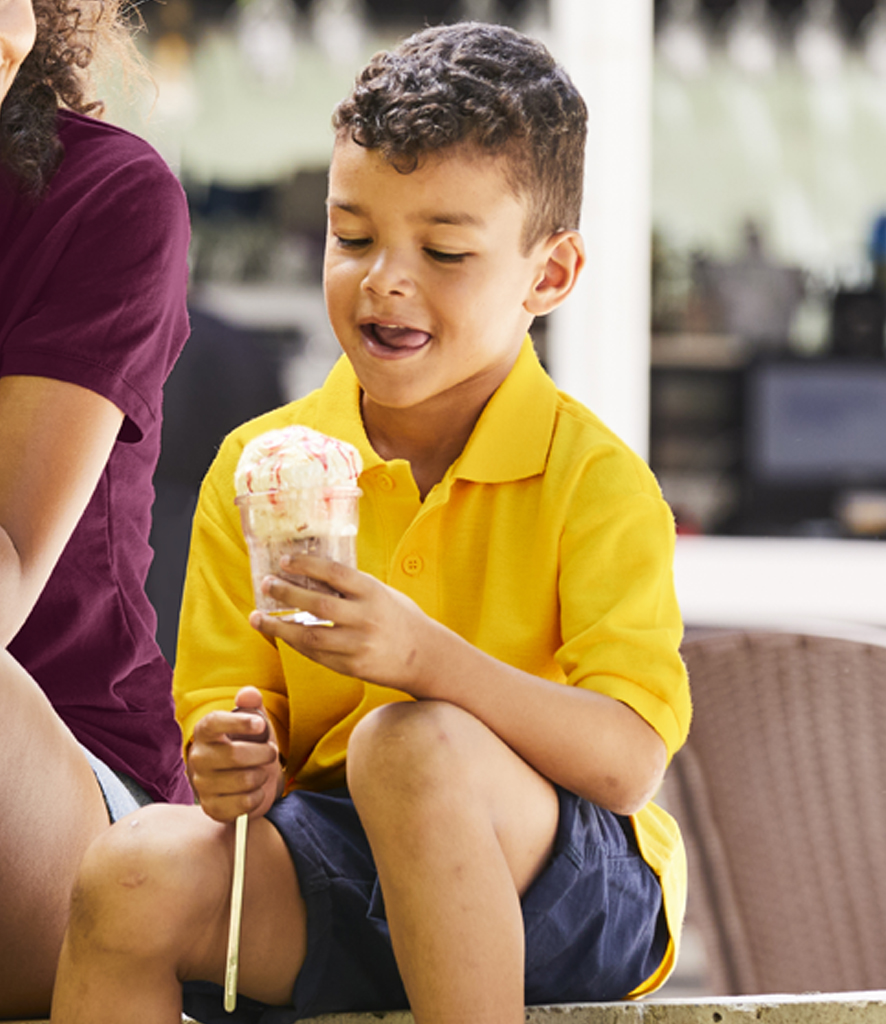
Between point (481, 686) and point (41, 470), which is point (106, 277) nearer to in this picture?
point (41, 470)

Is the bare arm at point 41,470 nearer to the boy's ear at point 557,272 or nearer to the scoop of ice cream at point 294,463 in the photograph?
the scoop of ice cream at point 294,463

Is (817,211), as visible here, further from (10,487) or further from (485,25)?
(10,487)

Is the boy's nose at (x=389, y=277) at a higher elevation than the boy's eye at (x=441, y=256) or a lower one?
lower

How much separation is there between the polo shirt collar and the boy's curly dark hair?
12 centimetres

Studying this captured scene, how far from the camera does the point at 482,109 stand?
111 cm

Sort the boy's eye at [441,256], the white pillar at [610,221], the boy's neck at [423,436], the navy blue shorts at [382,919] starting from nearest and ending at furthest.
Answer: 1. the navy blue shorts at [382,919]
2. the boy's eye at [441,256]
3. the boy's neck at [423,436]
4. the white pillar at [610,221]

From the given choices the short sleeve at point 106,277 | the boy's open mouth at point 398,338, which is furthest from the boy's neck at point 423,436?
the short sleeve at point 106,277

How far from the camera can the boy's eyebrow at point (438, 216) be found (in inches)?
43.5

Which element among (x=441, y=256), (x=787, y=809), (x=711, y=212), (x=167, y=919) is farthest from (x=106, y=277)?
(x=711, y=212)

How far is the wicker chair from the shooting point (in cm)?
154

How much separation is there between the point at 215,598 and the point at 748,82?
440 centimetres

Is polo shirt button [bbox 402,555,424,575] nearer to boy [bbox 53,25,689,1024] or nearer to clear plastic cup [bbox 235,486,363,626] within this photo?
boy [bbox 53,25,689,1024]

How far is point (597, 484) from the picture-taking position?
3.73ft

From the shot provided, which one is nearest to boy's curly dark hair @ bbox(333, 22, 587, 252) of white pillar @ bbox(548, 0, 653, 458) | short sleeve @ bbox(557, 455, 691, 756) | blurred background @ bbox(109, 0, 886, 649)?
short sleeve @ bbox(557, 455, 691, 756)
